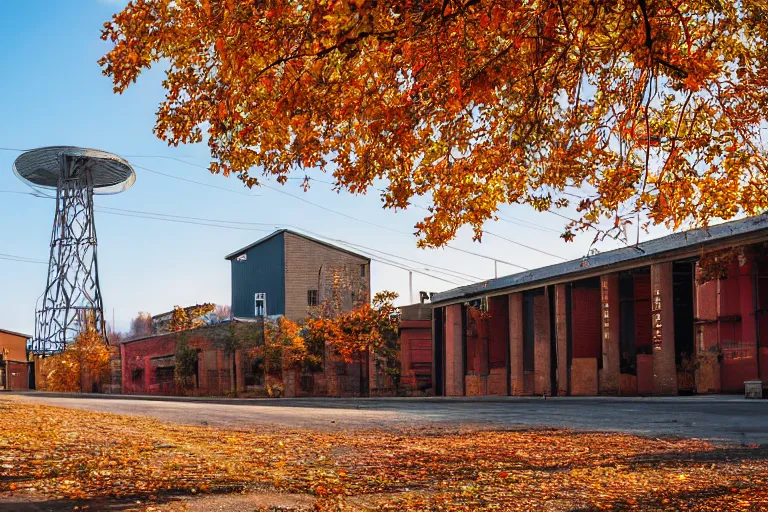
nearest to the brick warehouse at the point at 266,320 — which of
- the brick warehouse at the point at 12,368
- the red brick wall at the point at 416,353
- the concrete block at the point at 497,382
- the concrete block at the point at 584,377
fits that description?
the red brick wall at the point at 416,353

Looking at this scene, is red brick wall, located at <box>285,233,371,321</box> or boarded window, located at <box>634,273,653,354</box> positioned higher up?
red brick wall, located at <box>285,233,371,321</box>

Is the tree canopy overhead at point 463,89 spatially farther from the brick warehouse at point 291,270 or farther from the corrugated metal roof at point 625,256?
the brick warehouse at point 291,270

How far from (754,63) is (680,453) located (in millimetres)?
5196

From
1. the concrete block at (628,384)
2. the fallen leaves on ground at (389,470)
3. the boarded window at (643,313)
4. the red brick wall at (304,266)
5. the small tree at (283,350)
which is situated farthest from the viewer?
the red brick wall at (304,266)

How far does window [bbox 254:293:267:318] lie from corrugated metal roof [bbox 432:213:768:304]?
30.9m

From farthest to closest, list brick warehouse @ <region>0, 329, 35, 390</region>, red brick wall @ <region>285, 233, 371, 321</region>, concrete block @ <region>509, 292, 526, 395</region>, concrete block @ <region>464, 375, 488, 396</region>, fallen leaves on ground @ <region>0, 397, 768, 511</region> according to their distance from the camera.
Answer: brick warehouse @ <region>0, 329, 35, 390</region>
red brick wall @ <region>285, 233, 371, 321</region>
concrete block @ <region>464, 375, 488, 396</region>
concrete block @ <region>509, 292, 526, 395</region>
fallen leaves on ground @ <region>0, 397, 768, 511</region>

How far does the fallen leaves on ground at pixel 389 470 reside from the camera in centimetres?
601

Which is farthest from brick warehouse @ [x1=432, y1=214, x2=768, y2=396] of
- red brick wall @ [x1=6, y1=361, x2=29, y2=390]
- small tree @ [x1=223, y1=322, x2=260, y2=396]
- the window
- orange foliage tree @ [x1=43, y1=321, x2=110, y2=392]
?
red brick wall @ [x1=6, y1=361, x2=29, y2=390]

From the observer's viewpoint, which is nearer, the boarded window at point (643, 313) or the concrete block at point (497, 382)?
the boarded window at point (643, 313)

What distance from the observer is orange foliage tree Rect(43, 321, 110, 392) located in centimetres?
6444

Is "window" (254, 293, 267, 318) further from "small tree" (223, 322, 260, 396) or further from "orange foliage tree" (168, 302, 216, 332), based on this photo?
"small tree" (223, 322, 260, 396)

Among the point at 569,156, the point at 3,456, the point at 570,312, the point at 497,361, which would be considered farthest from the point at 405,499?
the point at 497,361

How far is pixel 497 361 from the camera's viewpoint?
38188 mm

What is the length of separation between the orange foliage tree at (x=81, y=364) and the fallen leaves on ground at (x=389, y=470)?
56.8m
